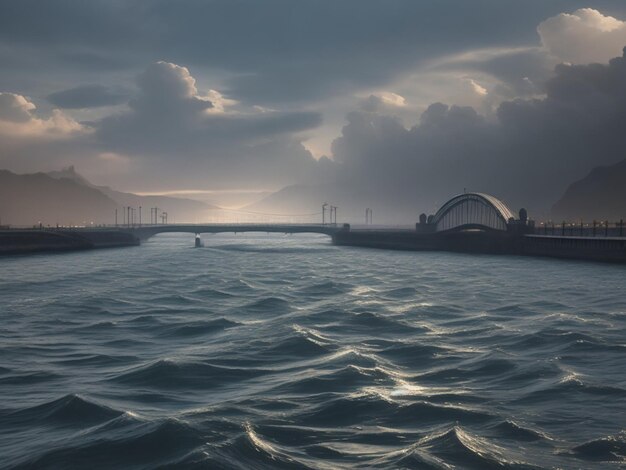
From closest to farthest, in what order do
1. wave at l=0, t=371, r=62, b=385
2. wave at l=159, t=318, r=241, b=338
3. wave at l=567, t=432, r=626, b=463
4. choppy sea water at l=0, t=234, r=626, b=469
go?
wave at l=567, t=432, r=626, b=463
choppy sea water at l=0, t=234, r=626, b=469
wave at l=0, t=371, r=62, b=385
wave at l=159, t=318, r=241, b=338

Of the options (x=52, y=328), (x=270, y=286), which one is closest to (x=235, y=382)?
(x=52, y=328)

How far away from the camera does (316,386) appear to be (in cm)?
2095

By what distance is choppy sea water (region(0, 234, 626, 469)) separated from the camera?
586 inches

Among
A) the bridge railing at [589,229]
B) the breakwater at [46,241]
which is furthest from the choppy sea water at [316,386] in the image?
the breakwater at [46,241]

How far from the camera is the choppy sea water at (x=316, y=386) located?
48.8 ft

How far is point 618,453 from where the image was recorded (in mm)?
14695

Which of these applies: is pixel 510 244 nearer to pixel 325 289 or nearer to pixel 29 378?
pixel 325 289

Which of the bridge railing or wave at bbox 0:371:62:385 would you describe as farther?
the bridge railing

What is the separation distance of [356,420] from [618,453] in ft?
22.3

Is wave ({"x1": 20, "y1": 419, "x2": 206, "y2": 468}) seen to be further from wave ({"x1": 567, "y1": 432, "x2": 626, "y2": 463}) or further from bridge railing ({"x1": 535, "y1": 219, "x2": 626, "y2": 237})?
bridge railing ({"x1": 535, "y1": 219, "x2": 626, "y2": 237})

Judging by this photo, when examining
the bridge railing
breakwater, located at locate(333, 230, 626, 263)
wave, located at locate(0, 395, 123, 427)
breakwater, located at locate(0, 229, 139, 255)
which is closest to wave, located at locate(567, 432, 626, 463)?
wave, located at locate(0, 395, 123, 427)

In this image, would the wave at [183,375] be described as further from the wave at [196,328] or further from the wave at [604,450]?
the wave at [604,450]

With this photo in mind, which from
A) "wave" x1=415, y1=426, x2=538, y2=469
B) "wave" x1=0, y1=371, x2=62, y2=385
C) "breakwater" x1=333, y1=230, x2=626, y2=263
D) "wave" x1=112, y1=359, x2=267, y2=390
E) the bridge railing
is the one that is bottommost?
"wave" x1=0, y1=371, x2=62, y2=385

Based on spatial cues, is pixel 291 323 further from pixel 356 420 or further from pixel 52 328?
pixel 356 420
